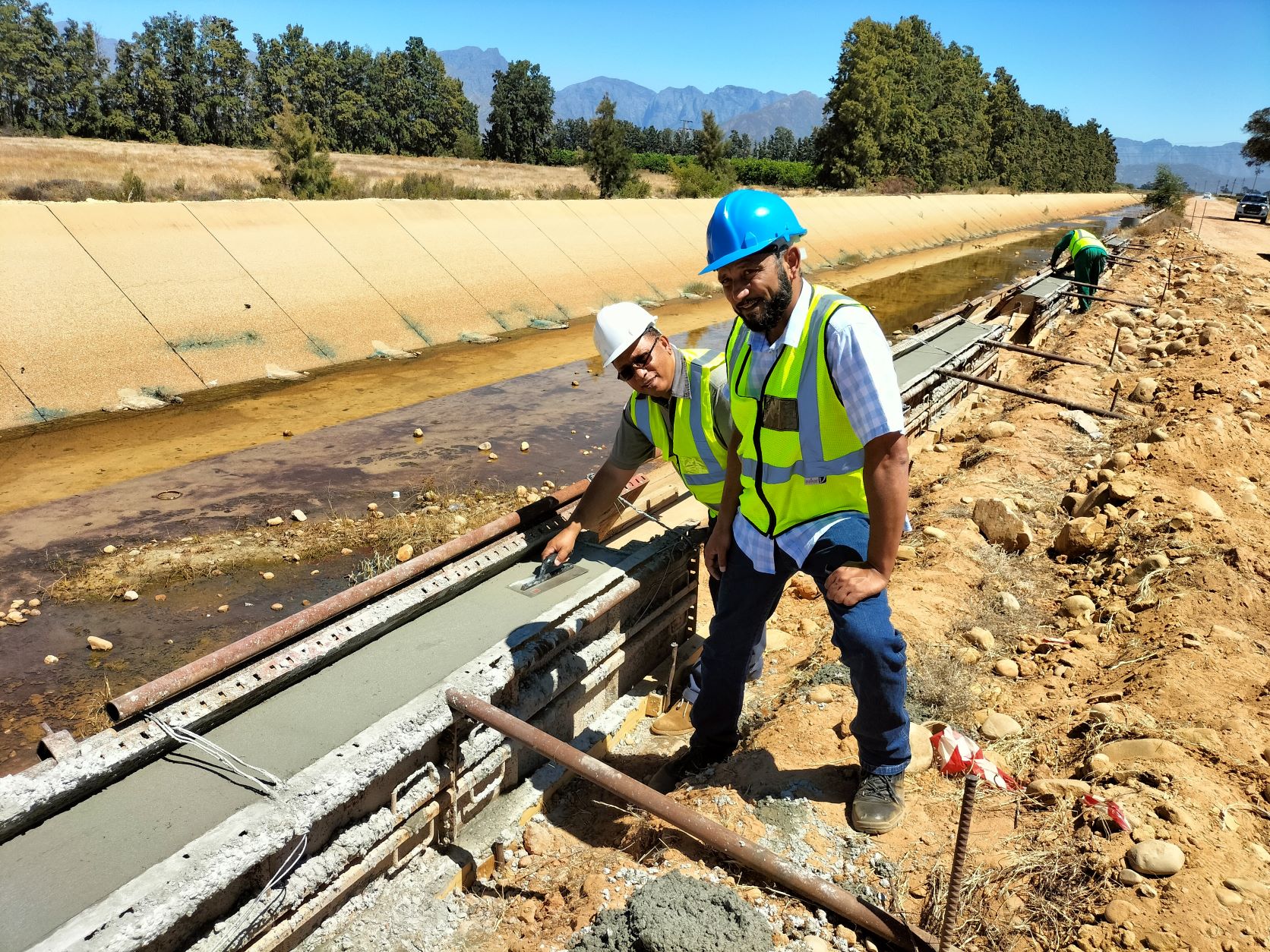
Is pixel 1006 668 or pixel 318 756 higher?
pixel 318 756

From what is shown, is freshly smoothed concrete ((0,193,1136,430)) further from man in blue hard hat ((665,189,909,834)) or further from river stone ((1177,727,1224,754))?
river stone ((1177,727,1224,754))

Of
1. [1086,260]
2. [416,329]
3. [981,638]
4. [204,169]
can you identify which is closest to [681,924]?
[981,638]

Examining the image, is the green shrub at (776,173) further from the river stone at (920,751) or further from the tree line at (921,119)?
the river stone at (920,751)

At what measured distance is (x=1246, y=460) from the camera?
6.66m

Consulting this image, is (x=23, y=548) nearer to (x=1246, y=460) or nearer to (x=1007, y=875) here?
(x=1007, y=875)

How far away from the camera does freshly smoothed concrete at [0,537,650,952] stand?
2.20m

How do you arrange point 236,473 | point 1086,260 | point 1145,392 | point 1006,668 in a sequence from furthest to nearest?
point 1086,260
point 1145,392
point 236,473
point 1006,668

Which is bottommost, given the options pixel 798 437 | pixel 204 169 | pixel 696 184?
pixel 798 437

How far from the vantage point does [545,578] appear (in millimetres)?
3863

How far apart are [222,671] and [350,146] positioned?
62408 mm

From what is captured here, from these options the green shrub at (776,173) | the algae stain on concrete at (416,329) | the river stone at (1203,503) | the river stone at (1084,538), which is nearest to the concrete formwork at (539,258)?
the algae stain on concrete at (416,329)

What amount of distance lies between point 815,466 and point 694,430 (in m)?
0.74

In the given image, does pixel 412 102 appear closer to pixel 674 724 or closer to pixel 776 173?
pixel 776 173

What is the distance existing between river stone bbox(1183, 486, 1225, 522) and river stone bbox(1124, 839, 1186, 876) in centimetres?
349
